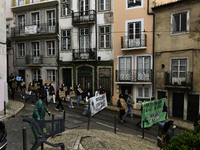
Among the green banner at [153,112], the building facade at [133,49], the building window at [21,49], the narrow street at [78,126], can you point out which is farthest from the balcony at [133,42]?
the building window at [21,49]

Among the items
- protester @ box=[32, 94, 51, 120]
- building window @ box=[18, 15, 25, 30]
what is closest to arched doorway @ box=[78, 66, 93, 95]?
building window @ box=[18, 15, 25, 30]

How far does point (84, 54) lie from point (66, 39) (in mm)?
2900

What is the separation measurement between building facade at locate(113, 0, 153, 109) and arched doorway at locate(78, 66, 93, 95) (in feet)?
9.25

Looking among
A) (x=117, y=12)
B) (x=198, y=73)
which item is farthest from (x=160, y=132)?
(x=117, y=12)

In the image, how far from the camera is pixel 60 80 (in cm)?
2030

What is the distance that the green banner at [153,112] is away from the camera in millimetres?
10131

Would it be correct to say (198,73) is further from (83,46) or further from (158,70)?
(83,46)

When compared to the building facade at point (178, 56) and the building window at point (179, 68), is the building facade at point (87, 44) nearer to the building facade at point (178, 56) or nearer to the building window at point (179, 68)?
the building facade at point (178, 56)

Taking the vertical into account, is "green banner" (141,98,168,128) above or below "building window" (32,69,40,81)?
below

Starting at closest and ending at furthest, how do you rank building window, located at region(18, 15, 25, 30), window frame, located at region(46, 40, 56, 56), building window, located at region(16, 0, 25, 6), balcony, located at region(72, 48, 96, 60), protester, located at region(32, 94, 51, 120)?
protester, located at region(32, 94, 51, 120)
balcony, located at region(72, 48, 96, 60)
window frame, located at region(46, 40, 56, 56)
building window, located at region(16, 0, 25, 6)
building window, located at region(18, 15, 25, 30)

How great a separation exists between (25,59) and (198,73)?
60.0ft

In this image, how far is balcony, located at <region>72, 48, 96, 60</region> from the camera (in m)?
18.5

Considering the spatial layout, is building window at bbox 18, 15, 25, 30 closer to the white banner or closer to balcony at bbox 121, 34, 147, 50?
the white banner

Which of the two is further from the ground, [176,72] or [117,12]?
[117,12]
